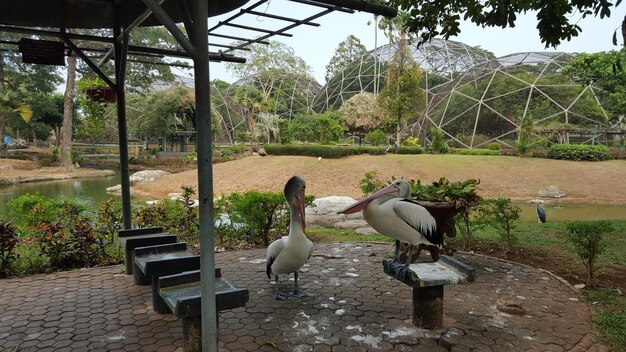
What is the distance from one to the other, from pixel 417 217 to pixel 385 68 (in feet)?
125

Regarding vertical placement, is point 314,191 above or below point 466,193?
below

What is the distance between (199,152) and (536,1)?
15.1ft

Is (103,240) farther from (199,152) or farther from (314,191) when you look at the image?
(314,191)

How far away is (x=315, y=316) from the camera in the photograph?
146 inches

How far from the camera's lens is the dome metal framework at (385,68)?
126ft

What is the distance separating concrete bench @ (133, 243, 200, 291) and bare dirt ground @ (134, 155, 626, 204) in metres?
12.9

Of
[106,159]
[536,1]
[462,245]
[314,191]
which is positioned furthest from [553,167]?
[106,159]

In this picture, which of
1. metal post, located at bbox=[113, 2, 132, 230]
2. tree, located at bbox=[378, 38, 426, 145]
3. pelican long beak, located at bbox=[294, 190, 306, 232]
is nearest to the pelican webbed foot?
pelican long beak, located at bbox=[294, 190, 306, 232]

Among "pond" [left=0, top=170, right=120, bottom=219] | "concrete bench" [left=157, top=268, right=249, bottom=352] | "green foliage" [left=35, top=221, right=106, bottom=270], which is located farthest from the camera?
"pond" [left=0, top=170, right=120, bottom=219]

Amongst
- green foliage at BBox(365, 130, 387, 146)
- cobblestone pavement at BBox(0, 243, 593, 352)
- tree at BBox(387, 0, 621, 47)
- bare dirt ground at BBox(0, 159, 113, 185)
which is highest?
tree at BBox(387, 0, 621, 47)

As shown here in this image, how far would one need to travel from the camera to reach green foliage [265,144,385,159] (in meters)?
21.5

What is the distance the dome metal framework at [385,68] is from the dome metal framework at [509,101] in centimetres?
528

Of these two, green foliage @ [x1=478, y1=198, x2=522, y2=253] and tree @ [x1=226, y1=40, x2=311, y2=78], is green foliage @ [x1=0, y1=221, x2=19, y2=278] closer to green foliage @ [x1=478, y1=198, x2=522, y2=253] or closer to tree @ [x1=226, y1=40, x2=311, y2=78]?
green foliage @ [x1=478, y1=198, x2=522, y2=253]

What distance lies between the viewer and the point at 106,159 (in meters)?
31.3
